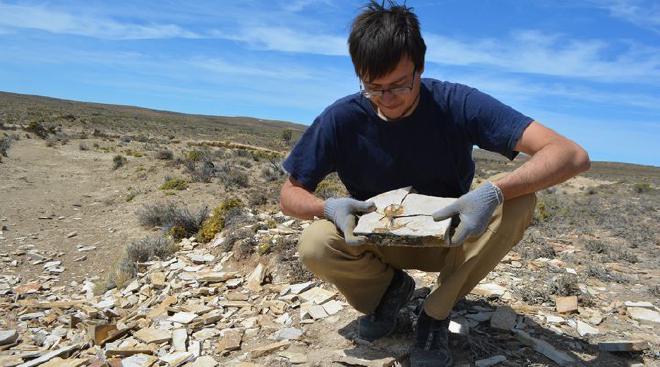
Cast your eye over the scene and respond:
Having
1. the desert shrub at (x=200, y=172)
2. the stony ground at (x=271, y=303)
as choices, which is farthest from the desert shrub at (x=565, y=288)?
the desert shrub at (x=200, y=172)

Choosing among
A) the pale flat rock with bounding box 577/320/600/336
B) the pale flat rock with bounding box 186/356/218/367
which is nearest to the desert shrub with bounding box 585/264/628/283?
the pale flat rock with bounding box 577/320/600/336

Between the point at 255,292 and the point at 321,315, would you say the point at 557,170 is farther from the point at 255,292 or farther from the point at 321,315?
the point at 255,292

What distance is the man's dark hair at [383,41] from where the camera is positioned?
2545 mm

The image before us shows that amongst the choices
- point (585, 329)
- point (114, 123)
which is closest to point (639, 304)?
point (585, 329)

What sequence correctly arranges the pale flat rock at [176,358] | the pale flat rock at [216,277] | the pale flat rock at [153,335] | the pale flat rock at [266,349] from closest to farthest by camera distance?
the pale flat rock at [266,349], the pale flat rock at [176,358], the pale flat rock at [153,335], the pale flat rock at [216,277]

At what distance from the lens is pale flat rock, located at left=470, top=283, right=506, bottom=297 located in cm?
399

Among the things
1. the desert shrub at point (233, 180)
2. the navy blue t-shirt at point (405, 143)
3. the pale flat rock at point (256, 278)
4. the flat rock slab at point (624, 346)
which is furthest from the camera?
the desert shrub at point (233, 180)

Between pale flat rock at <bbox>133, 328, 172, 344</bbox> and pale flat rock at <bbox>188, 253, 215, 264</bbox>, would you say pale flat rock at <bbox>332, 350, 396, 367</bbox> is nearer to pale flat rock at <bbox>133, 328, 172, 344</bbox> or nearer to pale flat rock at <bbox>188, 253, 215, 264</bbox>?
pale flat rock at <bbox>133, 328, 172, 344</bbox>

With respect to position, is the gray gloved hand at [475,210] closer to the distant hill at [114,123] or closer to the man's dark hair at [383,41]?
the man's dark hair at [383,41]

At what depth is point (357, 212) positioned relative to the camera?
279 cm

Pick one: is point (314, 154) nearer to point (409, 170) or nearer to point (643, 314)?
point (409, 170)

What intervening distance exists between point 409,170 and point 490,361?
1149mm

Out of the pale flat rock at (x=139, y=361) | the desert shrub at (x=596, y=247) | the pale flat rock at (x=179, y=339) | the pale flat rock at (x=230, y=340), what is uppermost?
the desert shrub at (x=596, y=247)

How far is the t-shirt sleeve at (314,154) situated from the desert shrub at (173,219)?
4.59m
